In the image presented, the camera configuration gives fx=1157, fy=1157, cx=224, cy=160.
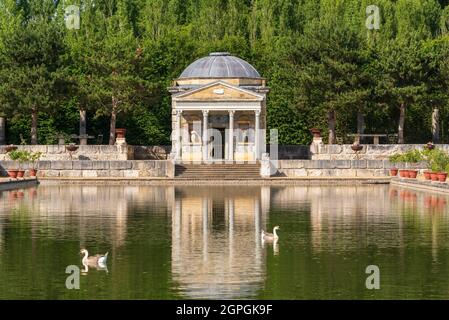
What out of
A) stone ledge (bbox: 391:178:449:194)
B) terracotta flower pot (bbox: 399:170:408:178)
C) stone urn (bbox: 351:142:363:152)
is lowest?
stone ledge (bbox: 391:178:449:194)

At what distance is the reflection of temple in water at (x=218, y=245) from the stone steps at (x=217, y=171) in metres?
18.5

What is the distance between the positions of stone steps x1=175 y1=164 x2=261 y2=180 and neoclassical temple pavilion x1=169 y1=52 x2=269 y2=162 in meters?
5.94

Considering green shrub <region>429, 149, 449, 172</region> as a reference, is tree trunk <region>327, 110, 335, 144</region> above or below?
above

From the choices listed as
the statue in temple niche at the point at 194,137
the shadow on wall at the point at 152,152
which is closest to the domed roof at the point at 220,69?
the statue in temple niche at the point at 194,137

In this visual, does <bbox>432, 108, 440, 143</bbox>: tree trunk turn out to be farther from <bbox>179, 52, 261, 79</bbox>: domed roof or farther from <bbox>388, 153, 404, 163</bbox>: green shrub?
<bbox>179, 52, 261, 79</bbox>: domed roof

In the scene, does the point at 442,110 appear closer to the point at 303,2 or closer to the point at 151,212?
the point at 303,2

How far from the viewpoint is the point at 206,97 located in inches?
3401

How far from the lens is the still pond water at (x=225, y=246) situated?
27812mm

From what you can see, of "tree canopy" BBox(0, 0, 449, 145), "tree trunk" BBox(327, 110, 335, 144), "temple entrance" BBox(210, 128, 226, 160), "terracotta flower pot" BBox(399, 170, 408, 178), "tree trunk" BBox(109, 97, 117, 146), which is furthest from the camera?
"tree trunk" BBox(327, 110, 335, 144)

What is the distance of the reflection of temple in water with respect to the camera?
92.2 ft

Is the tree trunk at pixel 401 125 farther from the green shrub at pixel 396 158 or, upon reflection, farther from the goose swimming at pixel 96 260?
the goose swimming at pixel 96 260

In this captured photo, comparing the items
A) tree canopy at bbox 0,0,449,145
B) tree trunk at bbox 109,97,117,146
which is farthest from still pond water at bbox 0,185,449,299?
tree trunk at bbox 109,97,117,146
